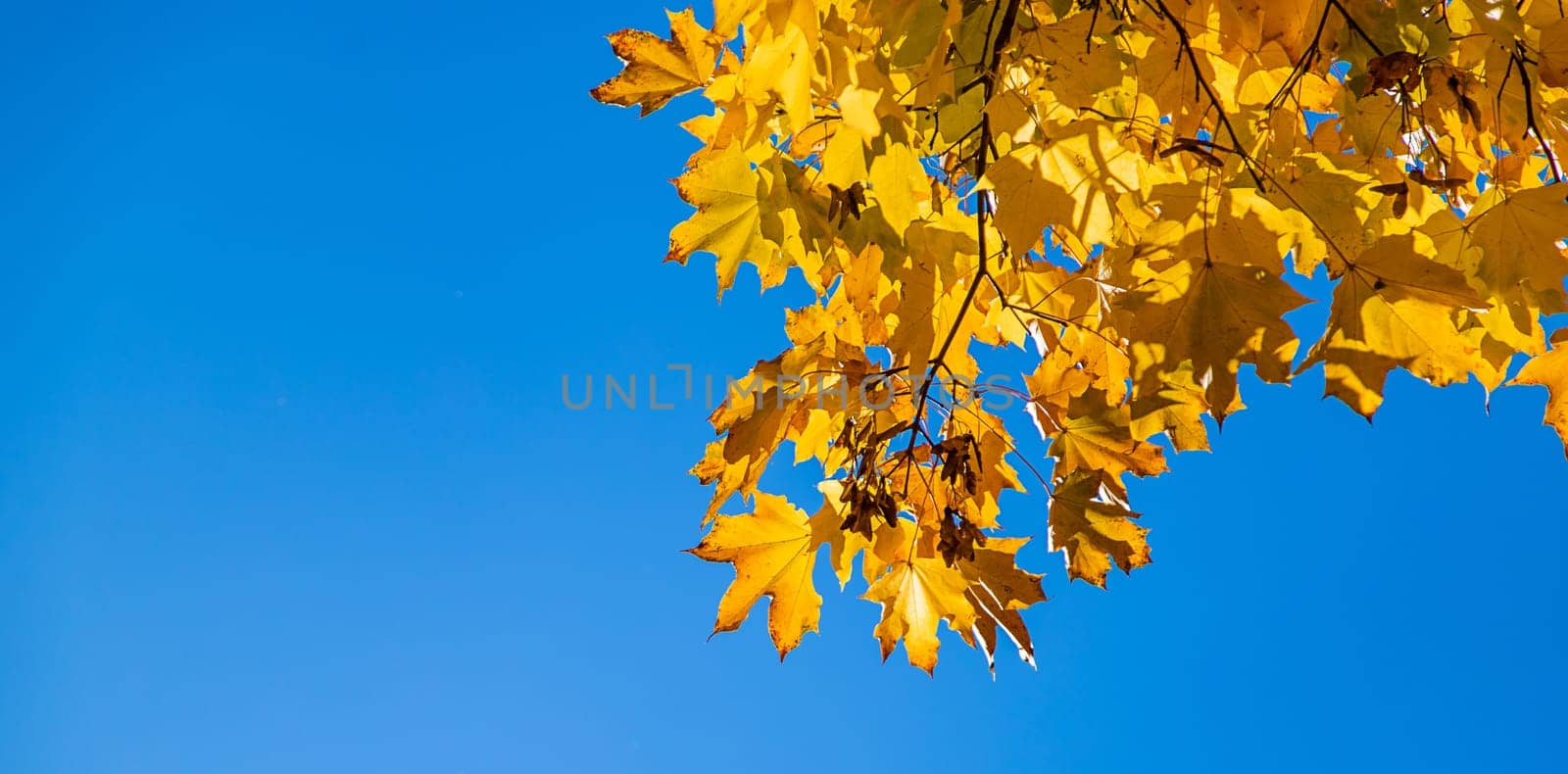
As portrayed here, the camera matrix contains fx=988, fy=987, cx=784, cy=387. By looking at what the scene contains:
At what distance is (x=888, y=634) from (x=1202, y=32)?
0.80 metres

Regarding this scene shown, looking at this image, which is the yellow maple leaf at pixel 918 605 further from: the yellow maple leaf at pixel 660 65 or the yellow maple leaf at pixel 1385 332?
the yellow maple leaf at pixel 660 65

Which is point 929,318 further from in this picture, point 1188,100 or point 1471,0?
point 1471,0

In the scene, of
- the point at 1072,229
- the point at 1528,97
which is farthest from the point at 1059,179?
the point at 1528,97

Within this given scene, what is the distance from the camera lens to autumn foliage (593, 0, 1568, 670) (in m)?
A: 0.88

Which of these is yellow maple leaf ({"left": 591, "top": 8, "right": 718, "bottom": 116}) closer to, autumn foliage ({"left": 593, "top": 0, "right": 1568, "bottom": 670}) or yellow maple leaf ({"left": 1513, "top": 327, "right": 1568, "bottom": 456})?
autumn foliage ({"left": 593, "top": 0, "right": 1568, "bottom": 670})

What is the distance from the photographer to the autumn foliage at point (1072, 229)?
2.90ft

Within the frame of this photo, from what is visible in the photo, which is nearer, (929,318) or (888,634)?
(929,318)

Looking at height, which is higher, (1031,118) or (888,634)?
(1031,118)

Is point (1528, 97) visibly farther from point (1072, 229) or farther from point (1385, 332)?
point (1072, 229)

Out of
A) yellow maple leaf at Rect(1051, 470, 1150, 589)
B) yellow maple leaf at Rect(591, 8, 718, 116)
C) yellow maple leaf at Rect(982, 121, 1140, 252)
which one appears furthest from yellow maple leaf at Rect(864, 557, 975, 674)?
yellow maple leaf at Rect(591, 8, 718, 116)

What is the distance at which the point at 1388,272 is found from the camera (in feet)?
2.81

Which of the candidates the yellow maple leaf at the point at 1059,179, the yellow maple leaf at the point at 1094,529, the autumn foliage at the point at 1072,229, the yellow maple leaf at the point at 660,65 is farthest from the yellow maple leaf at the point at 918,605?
the yellow maple leaf at the point at 660,65

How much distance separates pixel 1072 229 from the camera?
0.98m

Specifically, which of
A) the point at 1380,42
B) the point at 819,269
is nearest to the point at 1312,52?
the point at 1380,42
